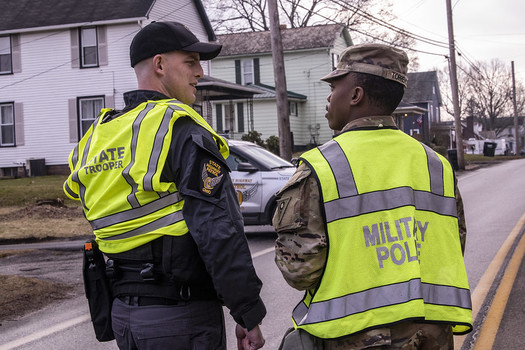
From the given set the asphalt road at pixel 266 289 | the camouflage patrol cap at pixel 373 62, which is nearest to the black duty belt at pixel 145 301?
the camouflage patrol cap at pixel 373 62

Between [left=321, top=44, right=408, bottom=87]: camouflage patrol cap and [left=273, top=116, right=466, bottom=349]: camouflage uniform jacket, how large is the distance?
43cm

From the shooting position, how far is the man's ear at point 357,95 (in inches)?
103

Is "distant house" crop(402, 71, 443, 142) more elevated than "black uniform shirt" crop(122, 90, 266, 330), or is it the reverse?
"distant house" crop(402, 71, 443, 142)

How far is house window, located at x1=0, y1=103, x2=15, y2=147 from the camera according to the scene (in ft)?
94.9

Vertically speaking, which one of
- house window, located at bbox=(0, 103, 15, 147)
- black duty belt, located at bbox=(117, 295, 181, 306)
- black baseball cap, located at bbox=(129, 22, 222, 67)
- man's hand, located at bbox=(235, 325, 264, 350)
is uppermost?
house window, located at bbox=(0, 103, 15, 147)

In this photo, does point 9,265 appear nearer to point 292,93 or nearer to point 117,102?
point 117,102

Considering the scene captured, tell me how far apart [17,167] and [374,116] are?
28.1m

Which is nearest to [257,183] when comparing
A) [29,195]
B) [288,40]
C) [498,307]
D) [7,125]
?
[498,307]

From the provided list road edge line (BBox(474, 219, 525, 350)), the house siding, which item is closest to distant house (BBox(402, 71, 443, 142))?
the house siding

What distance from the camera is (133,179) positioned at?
274cm

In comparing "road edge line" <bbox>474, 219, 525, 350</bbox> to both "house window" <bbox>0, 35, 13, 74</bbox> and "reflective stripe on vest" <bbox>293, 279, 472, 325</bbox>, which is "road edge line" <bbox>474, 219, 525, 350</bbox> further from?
"house window" <bbox>0, 35, 13, 74</bbox>

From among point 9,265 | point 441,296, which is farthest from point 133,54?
point 9,265

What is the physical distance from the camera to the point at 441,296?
248cm

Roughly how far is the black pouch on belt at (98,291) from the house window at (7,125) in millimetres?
27575
